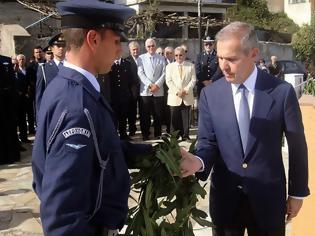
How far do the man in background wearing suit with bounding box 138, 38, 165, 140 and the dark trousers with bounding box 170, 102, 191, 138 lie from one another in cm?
46

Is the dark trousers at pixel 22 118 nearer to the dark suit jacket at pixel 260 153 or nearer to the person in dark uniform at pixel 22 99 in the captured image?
the person in dark uniform at pixel 22 99

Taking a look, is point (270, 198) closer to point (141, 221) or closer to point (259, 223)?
point (259, 223)

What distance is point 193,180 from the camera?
263 cm

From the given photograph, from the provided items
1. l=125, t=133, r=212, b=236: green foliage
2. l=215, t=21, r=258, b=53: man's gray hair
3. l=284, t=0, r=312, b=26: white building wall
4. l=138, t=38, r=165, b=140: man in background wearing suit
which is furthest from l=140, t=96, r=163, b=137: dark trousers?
l=284, t=0, r=312, b=26: white building wall

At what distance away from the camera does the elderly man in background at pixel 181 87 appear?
8.88 meters

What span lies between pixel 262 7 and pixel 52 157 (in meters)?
29.9

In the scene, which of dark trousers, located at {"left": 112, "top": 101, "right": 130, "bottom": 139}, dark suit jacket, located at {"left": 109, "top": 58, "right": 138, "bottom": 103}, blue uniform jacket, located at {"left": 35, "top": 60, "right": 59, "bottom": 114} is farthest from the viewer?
dark trousers, located at {"left": 112, "top": 101, "right": 130, "bottom": 139}

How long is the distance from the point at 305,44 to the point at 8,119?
23.9 meters

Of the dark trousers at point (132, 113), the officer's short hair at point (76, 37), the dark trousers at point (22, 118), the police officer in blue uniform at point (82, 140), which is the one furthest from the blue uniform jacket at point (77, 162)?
the dark trousers at point (132, 113)

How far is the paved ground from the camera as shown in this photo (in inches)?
192

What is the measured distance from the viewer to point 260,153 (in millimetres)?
2740

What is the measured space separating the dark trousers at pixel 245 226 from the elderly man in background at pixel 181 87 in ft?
19.5

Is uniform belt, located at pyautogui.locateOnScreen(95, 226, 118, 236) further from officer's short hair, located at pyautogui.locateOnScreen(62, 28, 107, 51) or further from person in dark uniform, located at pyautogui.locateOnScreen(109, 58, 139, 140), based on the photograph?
person in dark uniform, located at pyautogui.locateOnScreen(109, 58, 139, 140)

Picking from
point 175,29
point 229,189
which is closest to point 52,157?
point 229,189
